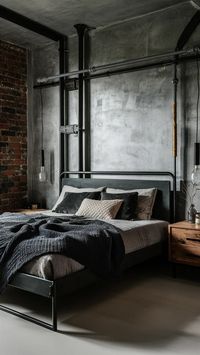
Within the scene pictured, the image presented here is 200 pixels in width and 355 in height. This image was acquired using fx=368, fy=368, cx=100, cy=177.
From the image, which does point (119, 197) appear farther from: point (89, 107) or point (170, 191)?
point (89, 107)

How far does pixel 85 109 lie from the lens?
538 centimetres

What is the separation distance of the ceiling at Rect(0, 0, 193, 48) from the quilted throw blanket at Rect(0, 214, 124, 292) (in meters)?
2.71

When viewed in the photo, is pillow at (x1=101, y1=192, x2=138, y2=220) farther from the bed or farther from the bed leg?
the bed leg

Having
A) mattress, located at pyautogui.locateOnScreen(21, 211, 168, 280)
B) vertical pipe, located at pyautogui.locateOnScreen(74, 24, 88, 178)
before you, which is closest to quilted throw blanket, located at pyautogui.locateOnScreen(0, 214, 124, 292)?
mattress, located at pyautogui.locateOnScreen(21, 211, 168, 280)

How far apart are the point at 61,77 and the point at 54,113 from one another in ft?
1.86

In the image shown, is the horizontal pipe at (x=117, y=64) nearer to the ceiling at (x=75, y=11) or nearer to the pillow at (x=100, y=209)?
the ceiling at (x=75, y=11)

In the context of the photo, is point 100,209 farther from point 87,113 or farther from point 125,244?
point 87,113

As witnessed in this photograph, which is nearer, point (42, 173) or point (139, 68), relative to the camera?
point (139, 68)

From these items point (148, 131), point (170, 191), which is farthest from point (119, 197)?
point (148, 131)

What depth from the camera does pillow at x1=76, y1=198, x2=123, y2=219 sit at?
14.3 ft

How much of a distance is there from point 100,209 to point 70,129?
155 cm

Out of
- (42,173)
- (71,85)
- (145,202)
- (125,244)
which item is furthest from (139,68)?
(125,244)

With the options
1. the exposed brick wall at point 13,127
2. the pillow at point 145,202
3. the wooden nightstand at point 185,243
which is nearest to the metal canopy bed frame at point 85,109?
the pillow at point 145,202

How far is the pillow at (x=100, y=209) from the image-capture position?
435 cm
